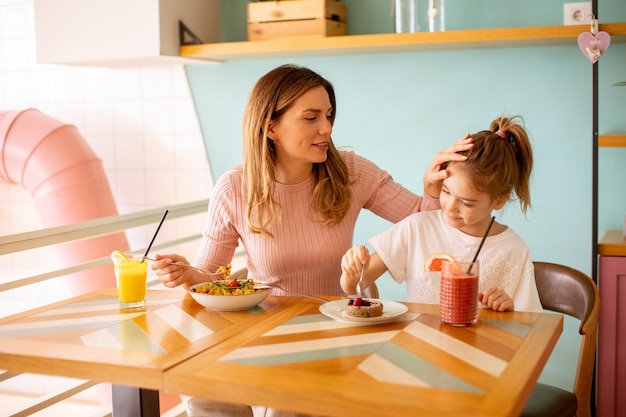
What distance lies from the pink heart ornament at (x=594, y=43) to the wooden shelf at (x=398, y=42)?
6 centimetres

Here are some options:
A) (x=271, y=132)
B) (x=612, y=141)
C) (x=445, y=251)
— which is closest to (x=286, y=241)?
(x=271, y=132)

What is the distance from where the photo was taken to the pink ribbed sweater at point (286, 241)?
2.11 m

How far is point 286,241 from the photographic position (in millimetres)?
2107

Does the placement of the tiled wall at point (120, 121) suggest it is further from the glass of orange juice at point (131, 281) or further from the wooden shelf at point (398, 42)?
the glass of orange juice at point (131, 281)

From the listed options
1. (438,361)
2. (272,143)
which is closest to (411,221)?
(272,143)

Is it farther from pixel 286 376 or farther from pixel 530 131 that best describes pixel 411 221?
pixel 530 131

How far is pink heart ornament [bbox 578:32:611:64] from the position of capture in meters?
2.40

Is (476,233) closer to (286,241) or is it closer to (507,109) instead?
(286,241)

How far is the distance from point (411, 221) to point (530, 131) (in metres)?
1.03

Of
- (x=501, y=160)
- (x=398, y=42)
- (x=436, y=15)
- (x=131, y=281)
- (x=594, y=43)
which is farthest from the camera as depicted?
(x=436, y=15)

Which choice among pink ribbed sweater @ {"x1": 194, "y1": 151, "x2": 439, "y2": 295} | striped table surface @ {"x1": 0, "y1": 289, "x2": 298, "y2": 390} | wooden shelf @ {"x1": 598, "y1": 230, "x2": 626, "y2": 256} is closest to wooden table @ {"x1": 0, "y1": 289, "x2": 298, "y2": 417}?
striped table surface @ {"x1": 0, "y1": 289, "x2": 298, "y2": 390}

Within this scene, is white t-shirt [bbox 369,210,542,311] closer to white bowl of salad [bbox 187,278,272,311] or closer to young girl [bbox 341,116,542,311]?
young girl [bbox 341,116,542,311]

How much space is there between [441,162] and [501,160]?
0.14 meters

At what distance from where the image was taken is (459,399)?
1.15 m
